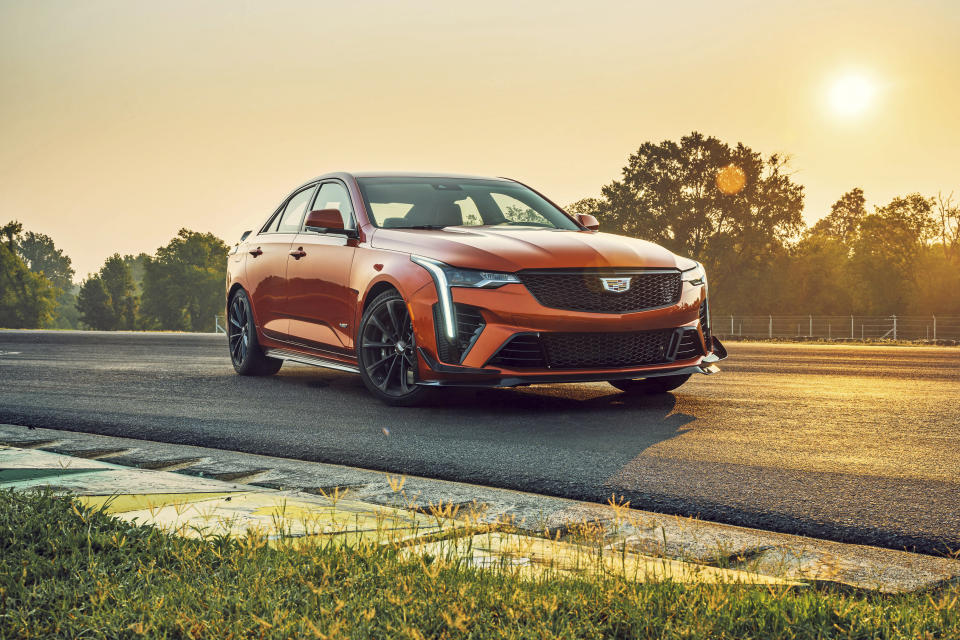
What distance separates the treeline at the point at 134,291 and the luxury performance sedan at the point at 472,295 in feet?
332

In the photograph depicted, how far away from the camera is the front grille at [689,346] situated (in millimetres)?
6945

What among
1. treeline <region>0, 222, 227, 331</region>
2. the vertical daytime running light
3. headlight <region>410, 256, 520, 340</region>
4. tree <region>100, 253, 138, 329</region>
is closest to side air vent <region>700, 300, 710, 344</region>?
headlight <region>410, 256, 520, 340</region>

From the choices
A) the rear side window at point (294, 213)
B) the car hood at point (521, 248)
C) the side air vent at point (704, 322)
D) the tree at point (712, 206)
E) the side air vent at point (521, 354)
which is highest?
the tree at point (712, 206)

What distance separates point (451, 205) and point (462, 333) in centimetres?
211

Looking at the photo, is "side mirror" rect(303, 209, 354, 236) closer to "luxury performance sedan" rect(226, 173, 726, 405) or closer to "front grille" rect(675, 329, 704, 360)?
"luxury performance sedan" rect(226, 173, 726, 405)

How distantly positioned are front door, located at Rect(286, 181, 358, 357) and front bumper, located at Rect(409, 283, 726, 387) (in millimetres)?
1060

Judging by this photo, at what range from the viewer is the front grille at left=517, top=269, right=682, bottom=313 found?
6.43m

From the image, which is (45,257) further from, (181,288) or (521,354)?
(521,354)

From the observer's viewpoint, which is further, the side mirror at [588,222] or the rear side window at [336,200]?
the side mirror at [588,222]

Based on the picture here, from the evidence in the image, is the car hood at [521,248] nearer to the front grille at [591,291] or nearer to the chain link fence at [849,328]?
the front grille at [591,291]

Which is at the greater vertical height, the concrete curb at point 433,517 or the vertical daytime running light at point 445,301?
the vertical daytime running light at point 445,301

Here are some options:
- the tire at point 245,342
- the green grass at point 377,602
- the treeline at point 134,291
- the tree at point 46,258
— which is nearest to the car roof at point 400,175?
the tire at point 245,342

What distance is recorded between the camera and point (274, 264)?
879cm

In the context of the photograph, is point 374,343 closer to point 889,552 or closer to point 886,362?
point 889,552
